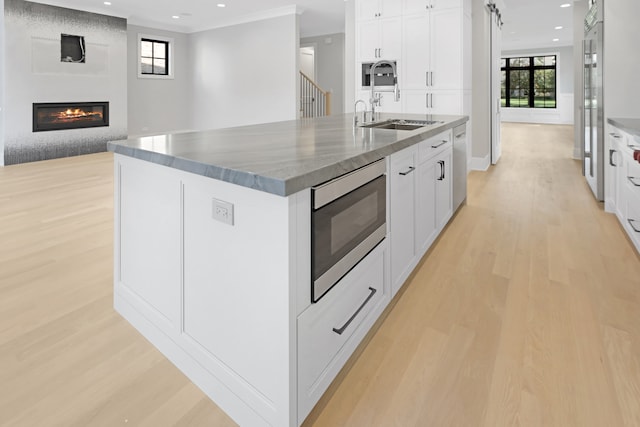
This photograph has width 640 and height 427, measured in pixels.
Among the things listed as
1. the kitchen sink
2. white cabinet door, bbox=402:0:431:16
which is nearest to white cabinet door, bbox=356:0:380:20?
white cabinet door, bbox=402:0:431:16

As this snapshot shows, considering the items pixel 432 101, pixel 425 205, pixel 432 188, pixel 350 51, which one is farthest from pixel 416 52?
pixel 425 205

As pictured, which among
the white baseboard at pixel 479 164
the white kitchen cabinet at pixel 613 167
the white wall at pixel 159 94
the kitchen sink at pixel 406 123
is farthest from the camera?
the white wall at pixel 159 94

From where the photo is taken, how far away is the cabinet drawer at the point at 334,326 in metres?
1.31

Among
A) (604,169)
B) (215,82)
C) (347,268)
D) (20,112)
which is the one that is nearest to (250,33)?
(215,82)

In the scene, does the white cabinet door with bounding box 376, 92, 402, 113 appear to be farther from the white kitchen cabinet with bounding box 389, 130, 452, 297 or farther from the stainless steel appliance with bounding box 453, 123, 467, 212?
the white kitchen cabinet with bounding box 389, 130, 452, 297

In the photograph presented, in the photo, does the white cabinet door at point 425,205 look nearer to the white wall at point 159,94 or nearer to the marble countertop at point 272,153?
the marble countertop at point 272,153

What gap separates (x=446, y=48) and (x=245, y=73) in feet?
16.2

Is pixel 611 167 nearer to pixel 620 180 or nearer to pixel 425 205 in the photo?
pixel 620 180

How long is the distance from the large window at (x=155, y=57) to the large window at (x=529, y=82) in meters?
12.8

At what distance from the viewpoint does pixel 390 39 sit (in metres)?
5.77

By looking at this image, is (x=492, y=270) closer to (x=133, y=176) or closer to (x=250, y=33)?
(x=133, y=176)

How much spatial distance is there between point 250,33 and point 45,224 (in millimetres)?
6518

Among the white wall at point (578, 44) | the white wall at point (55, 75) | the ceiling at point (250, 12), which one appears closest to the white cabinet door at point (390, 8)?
the ceiling at point (250, 12)

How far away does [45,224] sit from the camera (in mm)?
3539
